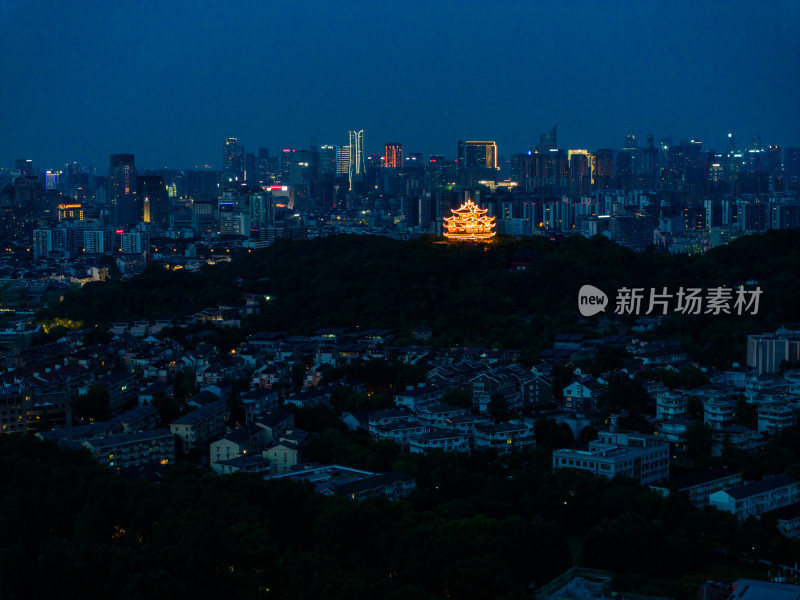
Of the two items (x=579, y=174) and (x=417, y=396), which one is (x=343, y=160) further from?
(x=417, y=396)

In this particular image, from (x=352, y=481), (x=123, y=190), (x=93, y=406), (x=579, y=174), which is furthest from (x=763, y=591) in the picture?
(x=579, y=174)

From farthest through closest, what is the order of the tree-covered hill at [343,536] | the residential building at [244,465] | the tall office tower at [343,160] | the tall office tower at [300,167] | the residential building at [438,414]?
the tall office tower at [343,160] → the tall office tower at [300,167] → the residential building at [438,414] → the residential building at [244,465] → the tree-covered hill at [343,536]

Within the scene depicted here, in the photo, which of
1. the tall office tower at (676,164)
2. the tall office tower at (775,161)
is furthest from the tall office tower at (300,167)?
the tall office tower at (775,161)

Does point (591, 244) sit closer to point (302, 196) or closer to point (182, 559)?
point (182, 559)

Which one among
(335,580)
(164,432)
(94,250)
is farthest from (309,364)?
(94,250)

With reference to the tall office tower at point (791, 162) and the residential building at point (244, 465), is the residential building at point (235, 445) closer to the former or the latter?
the residential building at point (244, 465)
